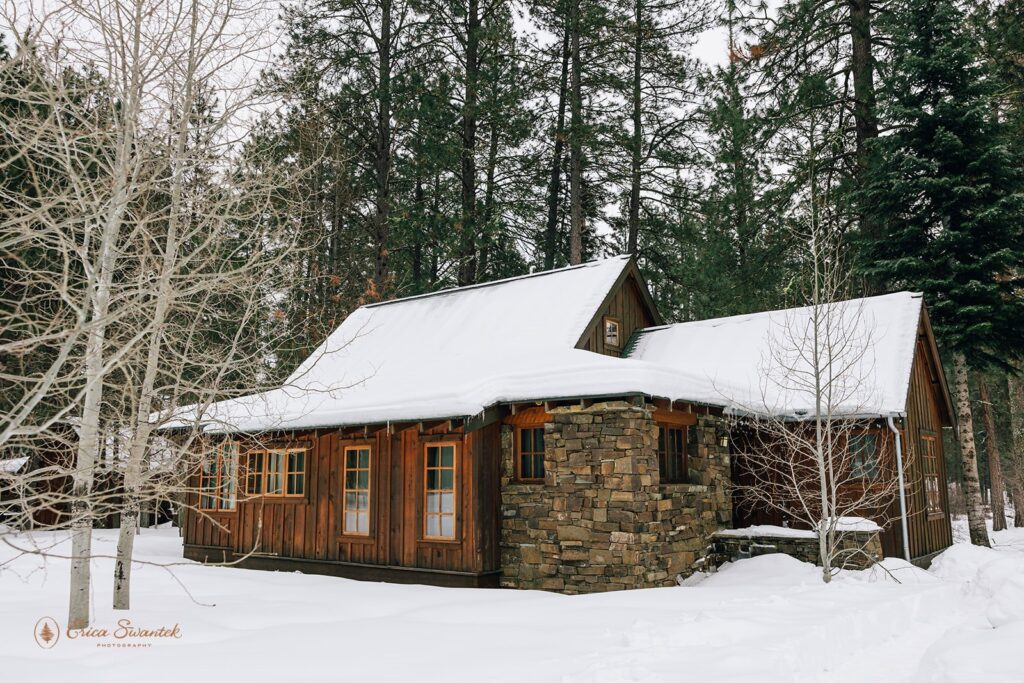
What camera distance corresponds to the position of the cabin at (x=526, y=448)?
10.6 m

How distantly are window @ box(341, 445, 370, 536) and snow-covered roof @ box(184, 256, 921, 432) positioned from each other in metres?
0.94

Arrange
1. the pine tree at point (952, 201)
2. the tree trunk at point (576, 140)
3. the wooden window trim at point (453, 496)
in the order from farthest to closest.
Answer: the tree trunk at point (576, 140)
the pine tree at point (952, 201)
the wooden window trim at point (453, 496)

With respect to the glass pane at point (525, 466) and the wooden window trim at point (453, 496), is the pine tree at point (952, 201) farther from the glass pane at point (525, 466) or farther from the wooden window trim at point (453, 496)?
the wooden window trim at point (453, 496)

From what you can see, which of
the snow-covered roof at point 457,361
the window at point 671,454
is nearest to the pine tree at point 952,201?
the snow-covered roof at point 457,361

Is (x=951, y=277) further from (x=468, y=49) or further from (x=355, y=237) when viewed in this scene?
(x=355, y=237)

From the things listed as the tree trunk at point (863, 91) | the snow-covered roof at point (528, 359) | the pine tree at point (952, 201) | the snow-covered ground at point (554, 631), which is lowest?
the snow-covered ground at point (554, 631)

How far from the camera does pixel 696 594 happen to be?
9.62 m

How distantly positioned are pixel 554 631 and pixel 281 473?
8.11m

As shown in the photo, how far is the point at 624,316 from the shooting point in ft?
54.0

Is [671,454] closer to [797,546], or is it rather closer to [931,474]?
[797,546]

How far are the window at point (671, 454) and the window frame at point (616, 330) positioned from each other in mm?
3411

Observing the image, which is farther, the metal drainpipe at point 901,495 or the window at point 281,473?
the window at point 281,473

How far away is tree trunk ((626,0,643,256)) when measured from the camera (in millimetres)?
23531

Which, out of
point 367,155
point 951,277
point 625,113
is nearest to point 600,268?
point 951,277
